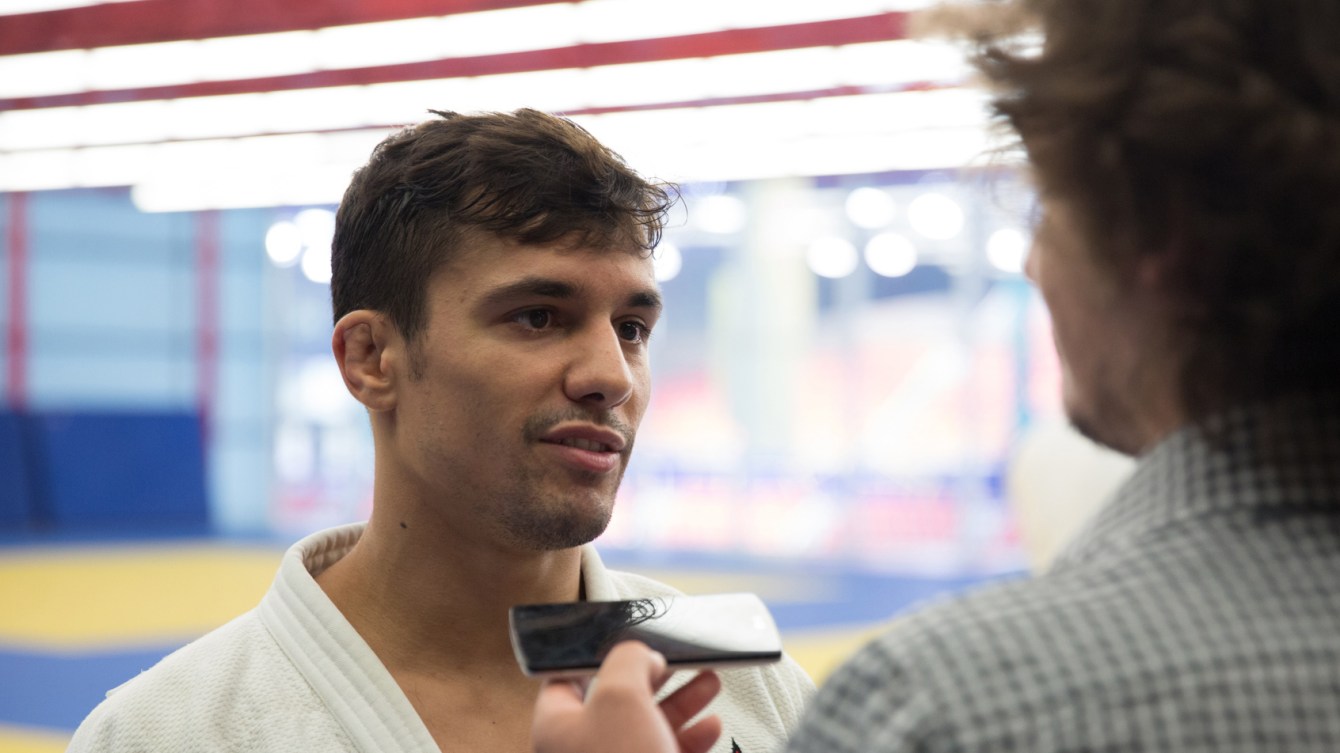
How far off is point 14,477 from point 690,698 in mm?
19350

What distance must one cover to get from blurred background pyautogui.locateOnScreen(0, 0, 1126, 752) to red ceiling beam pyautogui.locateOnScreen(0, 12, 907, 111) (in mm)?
34

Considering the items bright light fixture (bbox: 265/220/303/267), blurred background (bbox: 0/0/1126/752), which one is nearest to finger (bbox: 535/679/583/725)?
blurred background (bbox: 0/0/1126/752)

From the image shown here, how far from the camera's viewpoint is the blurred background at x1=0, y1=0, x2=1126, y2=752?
364 inches

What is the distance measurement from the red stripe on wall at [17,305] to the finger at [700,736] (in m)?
19.0

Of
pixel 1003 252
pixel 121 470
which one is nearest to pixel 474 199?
pixel 1003 252

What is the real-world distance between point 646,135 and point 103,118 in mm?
5565

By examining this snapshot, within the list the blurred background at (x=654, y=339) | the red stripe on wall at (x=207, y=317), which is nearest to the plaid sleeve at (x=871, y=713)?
the blurred background at (x=654, y=339)

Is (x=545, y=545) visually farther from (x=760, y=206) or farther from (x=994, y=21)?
(x=760, y=206)

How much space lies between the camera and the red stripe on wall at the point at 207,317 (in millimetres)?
18688

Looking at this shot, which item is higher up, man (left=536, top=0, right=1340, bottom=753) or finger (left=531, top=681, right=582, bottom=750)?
man (left=536, top=0, right=1340, bottom=753)

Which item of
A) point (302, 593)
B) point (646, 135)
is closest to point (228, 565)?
point (646, 135)

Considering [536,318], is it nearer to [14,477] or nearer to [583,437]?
[583,437]

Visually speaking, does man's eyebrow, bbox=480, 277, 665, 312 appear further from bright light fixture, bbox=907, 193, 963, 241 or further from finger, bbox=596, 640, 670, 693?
bright light fixture, bbox=907, 193, 963, 241

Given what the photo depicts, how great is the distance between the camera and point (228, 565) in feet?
47.9
